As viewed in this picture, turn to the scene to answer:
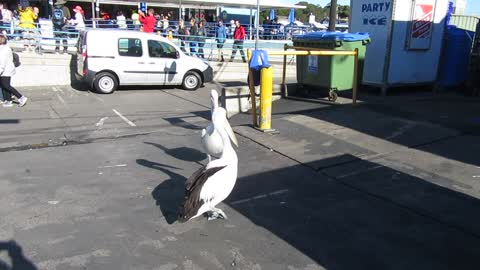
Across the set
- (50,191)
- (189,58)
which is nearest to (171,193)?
(50,191)

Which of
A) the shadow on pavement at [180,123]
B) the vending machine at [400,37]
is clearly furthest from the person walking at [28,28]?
the vending machine at [400,37]

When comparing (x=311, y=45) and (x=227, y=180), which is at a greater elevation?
(x=311, y=45)

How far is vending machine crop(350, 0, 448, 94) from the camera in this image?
1020 cm

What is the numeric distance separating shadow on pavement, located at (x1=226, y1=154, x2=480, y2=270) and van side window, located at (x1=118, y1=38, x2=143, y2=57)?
836 cm

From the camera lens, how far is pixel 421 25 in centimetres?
1047

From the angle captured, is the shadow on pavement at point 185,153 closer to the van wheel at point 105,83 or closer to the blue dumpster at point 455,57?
the van wheel at point 105,83

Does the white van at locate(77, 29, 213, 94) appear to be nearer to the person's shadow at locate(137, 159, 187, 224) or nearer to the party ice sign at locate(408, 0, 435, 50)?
the party ice sign at locate(408, 0, 435, 50)

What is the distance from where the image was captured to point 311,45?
10.2m

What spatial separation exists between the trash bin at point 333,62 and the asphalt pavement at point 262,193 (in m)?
0.91

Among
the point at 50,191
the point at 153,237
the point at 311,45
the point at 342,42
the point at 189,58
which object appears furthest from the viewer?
the point at 189,58

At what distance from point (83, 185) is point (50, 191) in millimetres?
386

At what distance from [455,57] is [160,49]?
27.4 feet

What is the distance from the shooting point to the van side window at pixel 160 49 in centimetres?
1297

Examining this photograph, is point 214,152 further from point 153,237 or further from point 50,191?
point 50,191
